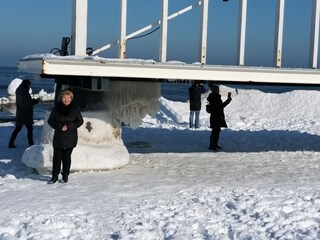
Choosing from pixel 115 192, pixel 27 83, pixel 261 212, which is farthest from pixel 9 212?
pixel 27 83

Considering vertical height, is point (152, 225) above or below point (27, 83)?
below

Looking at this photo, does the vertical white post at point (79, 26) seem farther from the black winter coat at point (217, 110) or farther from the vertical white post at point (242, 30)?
the black winter coat at point (217, 110)

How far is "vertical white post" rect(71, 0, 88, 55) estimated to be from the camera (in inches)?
367

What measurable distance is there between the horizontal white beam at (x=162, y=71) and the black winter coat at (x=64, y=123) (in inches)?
24.3

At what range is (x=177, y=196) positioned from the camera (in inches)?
276

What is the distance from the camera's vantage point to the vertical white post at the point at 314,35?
392 inches

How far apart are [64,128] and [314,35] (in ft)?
17.5

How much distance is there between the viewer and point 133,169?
9.51m

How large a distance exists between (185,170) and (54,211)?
11.9 ft

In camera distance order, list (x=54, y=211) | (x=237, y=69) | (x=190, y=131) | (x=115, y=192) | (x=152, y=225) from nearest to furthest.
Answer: (x=152, y=225) → (x=54, y=211) → (x=115, y=192) → (x=237, y=69) → (x=190, y=131)

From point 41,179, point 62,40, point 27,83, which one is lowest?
point 41,179

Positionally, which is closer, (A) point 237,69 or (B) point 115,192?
(B) point 115,192

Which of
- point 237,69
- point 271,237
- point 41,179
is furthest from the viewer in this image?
point 237,69

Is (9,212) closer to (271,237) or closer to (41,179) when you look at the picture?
(41,179)
